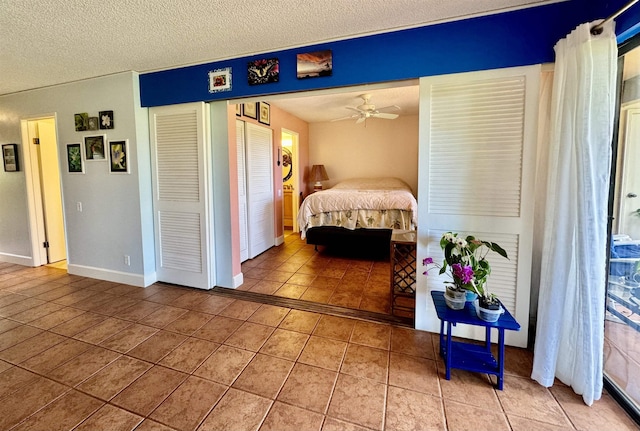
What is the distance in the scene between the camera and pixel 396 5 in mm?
1844


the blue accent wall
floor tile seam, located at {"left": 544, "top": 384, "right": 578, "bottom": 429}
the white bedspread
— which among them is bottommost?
floor tile seam, located at {"left": 544, "top": 384, "right": 578, "bottom": 429}

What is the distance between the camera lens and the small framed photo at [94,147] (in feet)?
10.3

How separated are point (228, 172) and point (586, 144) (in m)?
2.77

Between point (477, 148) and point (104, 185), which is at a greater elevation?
point (477, 148)

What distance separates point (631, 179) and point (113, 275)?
4.63 meters

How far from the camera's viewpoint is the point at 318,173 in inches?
243

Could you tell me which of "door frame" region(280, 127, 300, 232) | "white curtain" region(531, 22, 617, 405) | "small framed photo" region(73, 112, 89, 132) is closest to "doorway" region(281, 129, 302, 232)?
"door frame" region(280, 127, 300, 232)

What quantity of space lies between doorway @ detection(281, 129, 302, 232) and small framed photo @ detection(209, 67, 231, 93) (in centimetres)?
269

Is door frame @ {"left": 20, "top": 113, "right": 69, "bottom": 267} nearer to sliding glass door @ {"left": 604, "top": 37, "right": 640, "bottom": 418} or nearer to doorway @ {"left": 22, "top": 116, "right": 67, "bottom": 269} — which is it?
doorway @ {"left": 22, "top": 116, "right": 67, "bottom": 269}

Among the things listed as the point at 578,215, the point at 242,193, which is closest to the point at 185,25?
the point at 242,193

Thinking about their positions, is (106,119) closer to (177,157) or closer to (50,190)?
(177,157)

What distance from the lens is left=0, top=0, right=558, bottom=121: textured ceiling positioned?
1.83 meters

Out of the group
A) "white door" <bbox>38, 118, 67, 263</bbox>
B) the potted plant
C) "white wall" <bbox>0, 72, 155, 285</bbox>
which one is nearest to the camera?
the potted plant

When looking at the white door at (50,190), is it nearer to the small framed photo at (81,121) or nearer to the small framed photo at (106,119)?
the small framed photo at (81,121)
